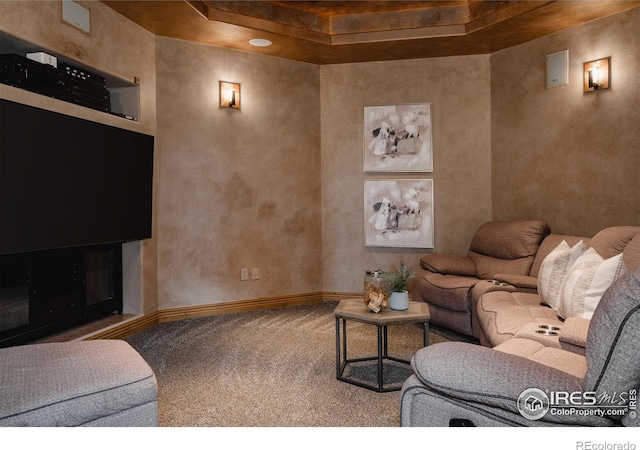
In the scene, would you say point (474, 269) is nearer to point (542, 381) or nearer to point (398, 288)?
point (398, 288)

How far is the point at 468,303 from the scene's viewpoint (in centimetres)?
382


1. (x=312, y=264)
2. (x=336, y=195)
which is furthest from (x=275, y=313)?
(x=336, y=195)

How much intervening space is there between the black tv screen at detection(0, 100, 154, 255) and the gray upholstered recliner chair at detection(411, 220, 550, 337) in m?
2.45

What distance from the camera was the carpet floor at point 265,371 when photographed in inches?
97.8

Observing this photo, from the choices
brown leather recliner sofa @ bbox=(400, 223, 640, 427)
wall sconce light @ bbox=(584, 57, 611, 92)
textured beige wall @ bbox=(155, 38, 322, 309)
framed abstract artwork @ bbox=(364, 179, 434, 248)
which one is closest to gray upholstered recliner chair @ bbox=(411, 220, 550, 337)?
framed abstract artwork @ bbox=(364, 179, 434, 248)

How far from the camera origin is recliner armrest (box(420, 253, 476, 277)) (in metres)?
4.41

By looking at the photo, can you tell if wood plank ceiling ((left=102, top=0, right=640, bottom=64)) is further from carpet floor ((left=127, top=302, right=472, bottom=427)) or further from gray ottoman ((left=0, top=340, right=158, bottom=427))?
gray ottoman ((left=0, top=340, right=158, bottom=427))

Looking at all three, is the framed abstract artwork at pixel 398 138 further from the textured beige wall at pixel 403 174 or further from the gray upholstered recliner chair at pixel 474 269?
the gray upholstered recliner chair at pixel 474 269

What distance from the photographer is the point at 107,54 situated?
3.83 meters

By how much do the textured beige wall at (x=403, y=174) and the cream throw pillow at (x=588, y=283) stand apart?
2.50 meters

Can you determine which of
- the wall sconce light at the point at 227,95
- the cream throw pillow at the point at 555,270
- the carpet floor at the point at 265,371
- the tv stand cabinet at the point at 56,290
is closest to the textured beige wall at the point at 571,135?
the cream throw pillow at the point at 555,270

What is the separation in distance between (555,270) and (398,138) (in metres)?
2.54

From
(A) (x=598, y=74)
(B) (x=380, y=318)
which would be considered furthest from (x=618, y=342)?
(A) (x=598, y=74)
